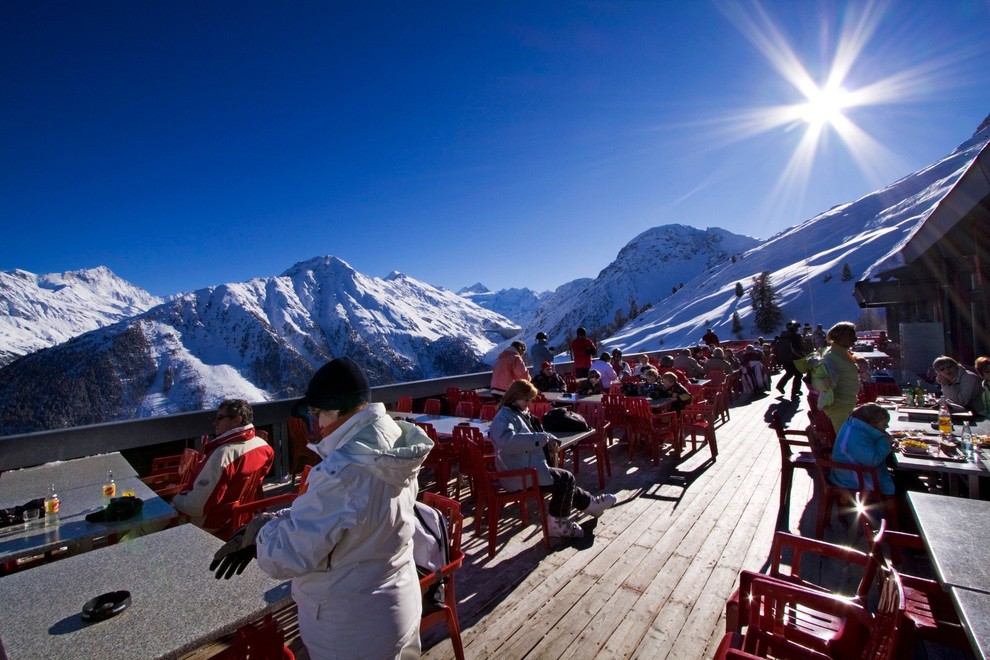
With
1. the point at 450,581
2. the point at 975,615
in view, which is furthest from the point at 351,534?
the point at 975,615

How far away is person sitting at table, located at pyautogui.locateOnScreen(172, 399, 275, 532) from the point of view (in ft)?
10.0

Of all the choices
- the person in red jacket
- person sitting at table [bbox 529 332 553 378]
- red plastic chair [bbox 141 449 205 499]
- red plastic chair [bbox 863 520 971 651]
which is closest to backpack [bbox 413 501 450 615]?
red plastic chair [bbox 863 520 971 651]

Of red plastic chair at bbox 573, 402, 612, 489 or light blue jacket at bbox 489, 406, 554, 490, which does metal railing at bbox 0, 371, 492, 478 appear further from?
red plastic chair at bbox 573, 402, 612, 489

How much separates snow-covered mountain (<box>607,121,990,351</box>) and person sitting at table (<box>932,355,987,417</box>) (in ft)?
170

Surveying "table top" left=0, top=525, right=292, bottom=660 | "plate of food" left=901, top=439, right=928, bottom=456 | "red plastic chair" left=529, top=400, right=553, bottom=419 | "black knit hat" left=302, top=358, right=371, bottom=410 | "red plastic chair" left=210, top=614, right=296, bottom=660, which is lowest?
"red plastic chair" left=210, top=614, right=296, bottom=660

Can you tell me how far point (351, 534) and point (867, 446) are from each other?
12.1 feet

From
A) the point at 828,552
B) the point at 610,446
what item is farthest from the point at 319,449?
the point at 610,446

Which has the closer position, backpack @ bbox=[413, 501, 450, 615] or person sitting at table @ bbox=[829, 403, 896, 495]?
backpack @ bbox=[413, 501, 450, 615]

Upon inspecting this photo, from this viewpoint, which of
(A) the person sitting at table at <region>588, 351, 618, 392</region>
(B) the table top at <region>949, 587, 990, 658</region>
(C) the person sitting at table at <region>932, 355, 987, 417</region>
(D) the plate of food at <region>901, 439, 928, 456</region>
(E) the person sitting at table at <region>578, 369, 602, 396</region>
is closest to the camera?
(B) the table top at <region>949, 587, 990, 658</region>

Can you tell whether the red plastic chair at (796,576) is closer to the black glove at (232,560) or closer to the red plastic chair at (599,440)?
the black glove at (232,560)

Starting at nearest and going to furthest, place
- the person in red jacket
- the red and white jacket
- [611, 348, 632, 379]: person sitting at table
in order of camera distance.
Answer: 1. the red and white jacket
2. the person in red jacket
3. [611, 348, 632, 379]: person sitting at table

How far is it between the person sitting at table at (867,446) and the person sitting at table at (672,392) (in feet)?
8.78

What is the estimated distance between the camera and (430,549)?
2160 millimetres

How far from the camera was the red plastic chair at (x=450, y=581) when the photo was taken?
212 cm
